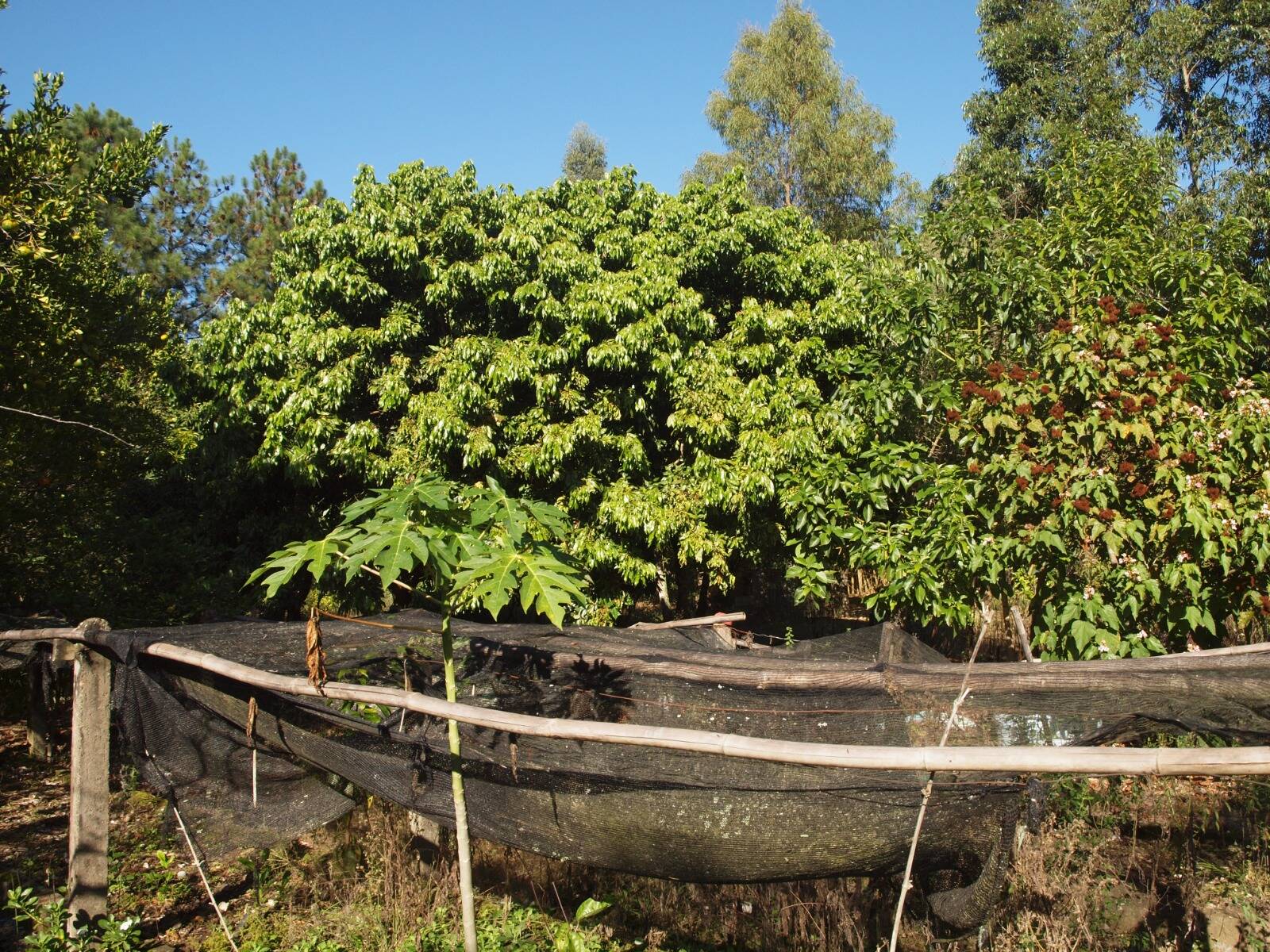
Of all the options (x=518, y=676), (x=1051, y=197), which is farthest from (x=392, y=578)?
(x=1051, y=197)

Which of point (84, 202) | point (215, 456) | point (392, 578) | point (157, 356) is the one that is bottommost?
point (392, 578)

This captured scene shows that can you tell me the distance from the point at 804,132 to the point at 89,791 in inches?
709

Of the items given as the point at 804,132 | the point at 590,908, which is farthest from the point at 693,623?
the point at 804,132

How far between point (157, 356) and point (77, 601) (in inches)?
110

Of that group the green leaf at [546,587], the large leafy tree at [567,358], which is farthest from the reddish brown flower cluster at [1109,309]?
the green leaf at [546,587]

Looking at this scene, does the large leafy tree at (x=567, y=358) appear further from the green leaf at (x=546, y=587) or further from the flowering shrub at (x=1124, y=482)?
the green leaf at (x=546, y=587)

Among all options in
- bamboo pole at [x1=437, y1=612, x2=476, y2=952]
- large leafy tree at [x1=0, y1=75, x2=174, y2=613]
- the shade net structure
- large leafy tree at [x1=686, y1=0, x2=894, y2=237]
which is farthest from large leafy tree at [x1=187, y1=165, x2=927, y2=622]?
large leafy tree at [x1=686, y1=0, x2=894, y2=237]

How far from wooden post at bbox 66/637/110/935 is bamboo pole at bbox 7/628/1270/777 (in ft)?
3.11

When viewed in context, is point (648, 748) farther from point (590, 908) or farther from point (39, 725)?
point (39, 725)

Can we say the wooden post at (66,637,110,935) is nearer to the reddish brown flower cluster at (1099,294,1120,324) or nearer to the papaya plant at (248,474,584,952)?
the papaya plant at (248,474,584,952)

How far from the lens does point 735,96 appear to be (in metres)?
19.4

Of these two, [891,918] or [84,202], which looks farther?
[84,202]

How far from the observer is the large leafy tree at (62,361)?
17.0 feet

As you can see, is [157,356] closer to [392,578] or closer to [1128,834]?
[392,578]
